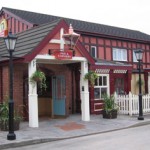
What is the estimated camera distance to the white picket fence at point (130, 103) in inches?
668

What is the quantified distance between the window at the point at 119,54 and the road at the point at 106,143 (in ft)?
44.5

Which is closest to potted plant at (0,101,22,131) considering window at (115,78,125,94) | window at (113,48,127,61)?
window at (115,78,125,94)

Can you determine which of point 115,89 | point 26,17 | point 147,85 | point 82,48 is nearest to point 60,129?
point 82,48

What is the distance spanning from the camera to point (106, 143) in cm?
1010

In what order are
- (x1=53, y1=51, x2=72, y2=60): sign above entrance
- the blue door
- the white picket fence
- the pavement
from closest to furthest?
1. the pavement
2. (x1=53, y1=51, x2=72, y2=60): sign above entrance
3. the blue door
4. the white picket fence

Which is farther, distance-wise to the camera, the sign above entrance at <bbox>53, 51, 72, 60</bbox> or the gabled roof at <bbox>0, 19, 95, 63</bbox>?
the sign above entrance at <bbox>53, 51, 72, 60</bbox>

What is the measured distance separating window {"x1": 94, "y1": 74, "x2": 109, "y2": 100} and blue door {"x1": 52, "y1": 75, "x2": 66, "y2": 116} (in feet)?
8.12

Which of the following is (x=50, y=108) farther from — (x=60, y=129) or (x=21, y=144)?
(x=21, y=144)

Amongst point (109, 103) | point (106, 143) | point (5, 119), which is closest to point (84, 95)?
point (109, 103)

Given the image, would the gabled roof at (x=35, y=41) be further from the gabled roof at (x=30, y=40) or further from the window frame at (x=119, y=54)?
the window frame at (x=119, y=54)

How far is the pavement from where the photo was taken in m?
10.6

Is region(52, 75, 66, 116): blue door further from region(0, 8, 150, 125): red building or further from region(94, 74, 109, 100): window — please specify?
region(94, 74, 109, 100): window

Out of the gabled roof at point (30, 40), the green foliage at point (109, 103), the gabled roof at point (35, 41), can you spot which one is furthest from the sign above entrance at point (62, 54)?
the green foliage at point (109, 103)

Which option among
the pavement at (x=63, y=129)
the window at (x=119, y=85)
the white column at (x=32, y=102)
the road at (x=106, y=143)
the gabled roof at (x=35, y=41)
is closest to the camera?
the road at (x=106, y=143)
